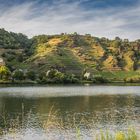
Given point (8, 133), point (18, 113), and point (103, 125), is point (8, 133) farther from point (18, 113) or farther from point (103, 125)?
point (18, 113)

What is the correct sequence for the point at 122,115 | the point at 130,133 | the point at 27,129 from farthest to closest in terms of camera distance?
the point at 122,115 < the point at 27,129 < the point at 130,133

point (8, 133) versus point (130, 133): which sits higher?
point (130, 133)

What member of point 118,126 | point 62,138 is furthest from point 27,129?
point 118,126

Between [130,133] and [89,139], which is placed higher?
[130,133]

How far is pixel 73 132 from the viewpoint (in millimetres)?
53156

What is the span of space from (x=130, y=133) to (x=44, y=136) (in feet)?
77.6

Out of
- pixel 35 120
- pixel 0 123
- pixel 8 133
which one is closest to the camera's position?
pixel 8 133

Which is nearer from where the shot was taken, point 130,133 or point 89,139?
point 130,133

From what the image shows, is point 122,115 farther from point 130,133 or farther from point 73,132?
point 130,133

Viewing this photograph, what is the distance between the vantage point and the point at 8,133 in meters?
51.8

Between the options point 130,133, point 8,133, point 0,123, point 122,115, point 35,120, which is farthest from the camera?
point 122,115

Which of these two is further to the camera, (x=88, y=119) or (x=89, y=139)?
(x=88, y=119)

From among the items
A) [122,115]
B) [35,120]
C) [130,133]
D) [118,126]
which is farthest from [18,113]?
[130,133]

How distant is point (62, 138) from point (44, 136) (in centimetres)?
270
